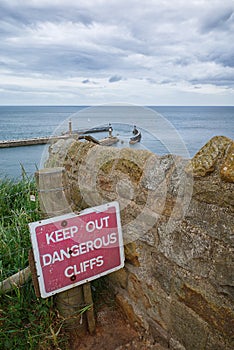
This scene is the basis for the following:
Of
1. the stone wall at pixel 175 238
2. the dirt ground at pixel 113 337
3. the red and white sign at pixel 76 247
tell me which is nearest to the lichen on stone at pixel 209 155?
the stone wall at pixel 175 238

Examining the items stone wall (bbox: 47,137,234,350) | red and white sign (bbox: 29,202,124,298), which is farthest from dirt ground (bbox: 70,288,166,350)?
red and white sign (bbox: 29,202,124,298)

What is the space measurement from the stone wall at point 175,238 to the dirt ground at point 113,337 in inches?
2.7

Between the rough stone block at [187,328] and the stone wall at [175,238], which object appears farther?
the rough stone block at [187,328]

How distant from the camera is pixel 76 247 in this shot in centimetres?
168

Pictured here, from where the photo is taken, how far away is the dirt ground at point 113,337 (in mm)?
1847

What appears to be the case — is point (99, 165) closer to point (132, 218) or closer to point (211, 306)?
point (132, 218)

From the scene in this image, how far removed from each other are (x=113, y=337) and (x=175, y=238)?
3.11 ft

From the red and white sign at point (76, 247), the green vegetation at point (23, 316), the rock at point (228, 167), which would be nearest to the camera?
the rock at point (228, 167)

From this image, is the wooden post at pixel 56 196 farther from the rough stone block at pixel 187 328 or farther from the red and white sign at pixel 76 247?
the rough stone block at pixel 187 328

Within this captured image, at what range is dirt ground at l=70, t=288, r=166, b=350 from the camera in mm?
1847

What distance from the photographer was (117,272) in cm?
204

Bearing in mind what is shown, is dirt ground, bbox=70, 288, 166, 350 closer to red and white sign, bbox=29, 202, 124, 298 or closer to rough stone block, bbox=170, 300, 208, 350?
rough stone block, bbox=170, 300, 208, 350

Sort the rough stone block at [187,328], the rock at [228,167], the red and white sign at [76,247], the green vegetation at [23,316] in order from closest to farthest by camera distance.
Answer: the rock at [228,167]
the rough stone block at [187,328]
the red and white sign at [76,247]
the green vegetation at [23,316]

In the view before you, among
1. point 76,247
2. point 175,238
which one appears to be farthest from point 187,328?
point 76,247
